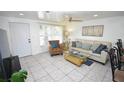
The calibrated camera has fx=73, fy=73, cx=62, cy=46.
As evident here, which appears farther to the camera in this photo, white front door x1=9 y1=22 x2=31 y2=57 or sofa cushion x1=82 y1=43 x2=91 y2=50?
sofa cushion x1=82 y1=43 x2=91 y2=50

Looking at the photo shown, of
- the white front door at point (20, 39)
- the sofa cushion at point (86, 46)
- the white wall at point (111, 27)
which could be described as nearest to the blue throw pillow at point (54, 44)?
the white front door at point (20, 39)

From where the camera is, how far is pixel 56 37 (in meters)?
5.48

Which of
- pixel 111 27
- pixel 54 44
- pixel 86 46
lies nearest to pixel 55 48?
pixel 54 44

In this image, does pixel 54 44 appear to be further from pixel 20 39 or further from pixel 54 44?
pixel 20 39

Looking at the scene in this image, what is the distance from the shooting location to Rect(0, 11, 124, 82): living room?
94.4 inches

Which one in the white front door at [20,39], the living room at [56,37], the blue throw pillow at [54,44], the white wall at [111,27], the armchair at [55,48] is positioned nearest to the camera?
the living room at [56,37]

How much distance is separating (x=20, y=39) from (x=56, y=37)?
96.5 inches

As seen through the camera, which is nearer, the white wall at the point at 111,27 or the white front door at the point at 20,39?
the white wall at the point at 111,27

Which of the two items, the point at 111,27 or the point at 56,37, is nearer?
the point at 111,27

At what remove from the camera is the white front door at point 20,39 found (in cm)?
355

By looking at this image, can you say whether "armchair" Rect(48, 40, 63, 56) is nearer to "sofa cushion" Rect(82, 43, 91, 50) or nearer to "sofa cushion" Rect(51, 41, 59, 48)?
"sofa cushion" Rect(51, 41, 59, 48)

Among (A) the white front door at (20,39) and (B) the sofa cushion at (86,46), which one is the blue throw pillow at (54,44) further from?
(B) the sofa cushion at (86,46)

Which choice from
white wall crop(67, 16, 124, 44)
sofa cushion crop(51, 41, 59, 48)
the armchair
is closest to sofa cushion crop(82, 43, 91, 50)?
white wall crop(67, 16, 124, 44)

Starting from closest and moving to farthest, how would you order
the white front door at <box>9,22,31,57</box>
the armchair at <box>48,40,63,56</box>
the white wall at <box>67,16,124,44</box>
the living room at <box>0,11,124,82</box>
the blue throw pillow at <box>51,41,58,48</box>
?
the living room at <box>0,11,124,82</box> → the white wall at <box>67,16,124,44</box> → the white front door at <box>9,22,31,57</box> → the armchair at <box>48,40,63,56</box> → the blue throw pillow at <box>51,41,58,48</box>
